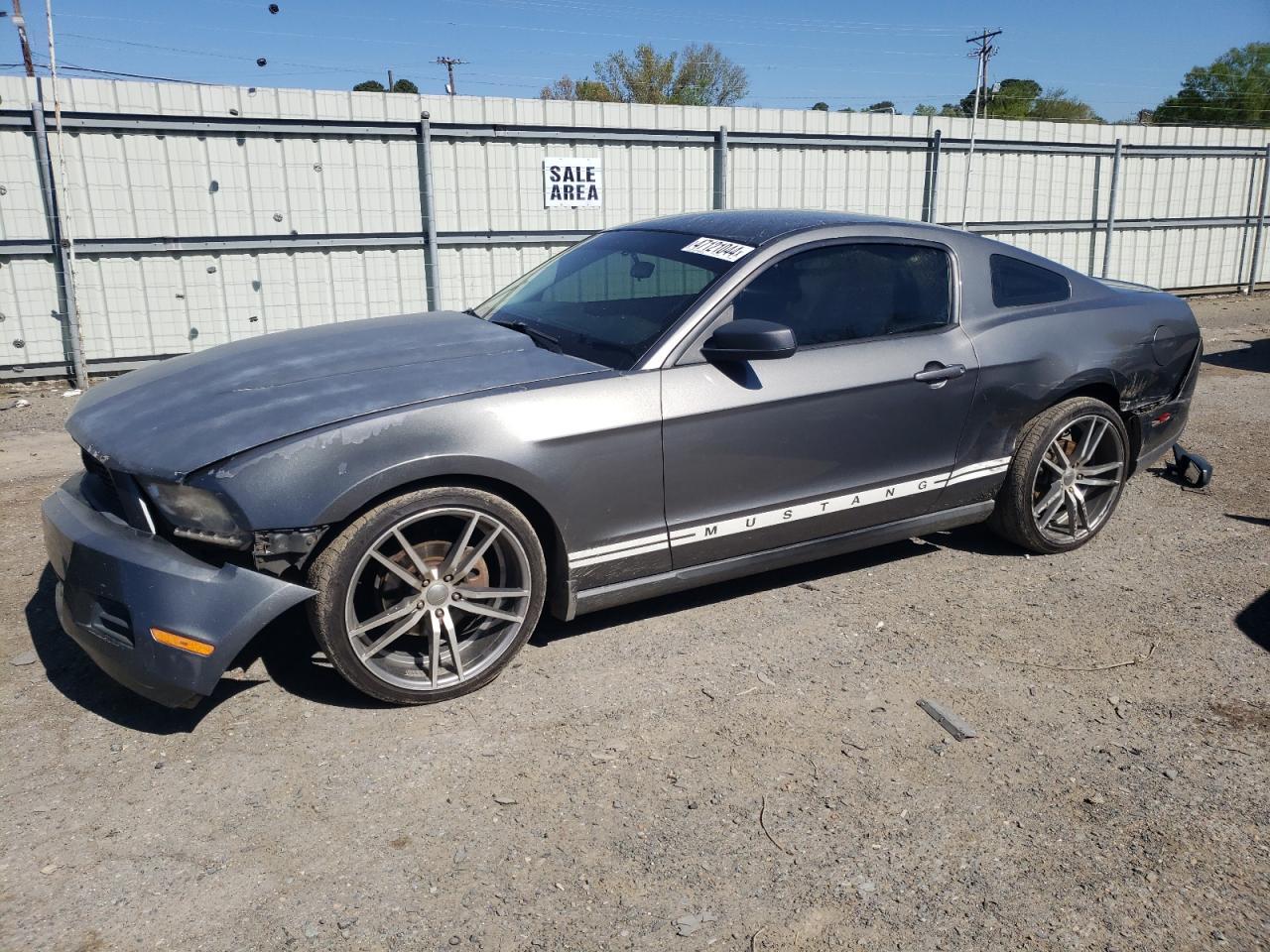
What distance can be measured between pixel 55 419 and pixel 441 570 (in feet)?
19.8

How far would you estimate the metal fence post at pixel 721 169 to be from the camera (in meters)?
11.6

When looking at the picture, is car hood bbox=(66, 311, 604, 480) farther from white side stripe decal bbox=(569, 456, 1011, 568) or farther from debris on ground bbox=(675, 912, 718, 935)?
debris on ground bbox=(675, 912, 718, 935)

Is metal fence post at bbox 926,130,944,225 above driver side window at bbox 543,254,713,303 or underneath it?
above

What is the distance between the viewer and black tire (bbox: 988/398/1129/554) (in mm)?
4770

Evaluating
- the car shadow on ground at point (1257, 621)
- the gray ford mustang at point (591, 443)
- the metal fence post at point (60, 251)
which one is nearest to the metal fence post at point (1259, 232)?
the gray ford mustang at point (591, 443)

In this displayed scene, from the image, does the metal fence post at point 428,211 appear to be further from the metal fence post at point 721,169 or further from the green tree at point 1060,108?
the green tree at point 1060,108

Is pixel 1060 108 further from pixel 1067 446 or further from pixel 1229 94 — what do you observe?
pixel 1067 446

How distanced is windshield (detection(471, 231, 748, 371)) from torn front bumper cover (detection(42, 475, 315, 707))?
1510mm

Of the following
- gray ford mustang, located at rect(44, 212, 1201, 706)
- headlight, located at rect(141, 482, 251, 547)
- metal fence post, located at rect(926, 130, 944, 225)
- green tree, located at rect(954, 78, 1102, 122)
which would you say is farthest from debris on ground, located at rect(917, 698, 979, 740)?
green tree, located at rect(954, 78, 1102, 122)

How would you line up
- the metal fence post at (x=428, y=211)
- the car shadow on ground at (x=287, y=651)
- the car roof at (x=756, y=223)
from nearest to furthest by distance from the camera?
the car shadow on ground at (x=287, y=651)
the car roof at (x=756, y=223)
the metal fence post at (x=428, y=211)

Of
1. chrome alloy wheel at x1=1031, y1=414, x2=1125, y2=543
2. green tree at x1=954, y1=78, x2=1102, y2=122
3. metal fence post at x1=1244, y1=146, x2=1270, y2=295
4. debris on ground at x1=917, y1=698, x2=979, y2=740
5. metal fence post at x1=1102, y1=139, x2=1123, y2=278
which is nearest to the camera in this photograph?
debris on ground at x1=917, y1=698, x2=979, y2=740

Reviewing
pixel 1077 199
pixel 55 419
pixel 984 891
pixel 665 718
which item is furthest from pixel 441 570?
pixel 1077 199

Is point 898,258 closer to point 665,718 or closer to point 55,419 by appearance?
point 665,718

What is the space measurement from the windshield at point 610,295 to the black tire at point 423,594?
804 millimetres
